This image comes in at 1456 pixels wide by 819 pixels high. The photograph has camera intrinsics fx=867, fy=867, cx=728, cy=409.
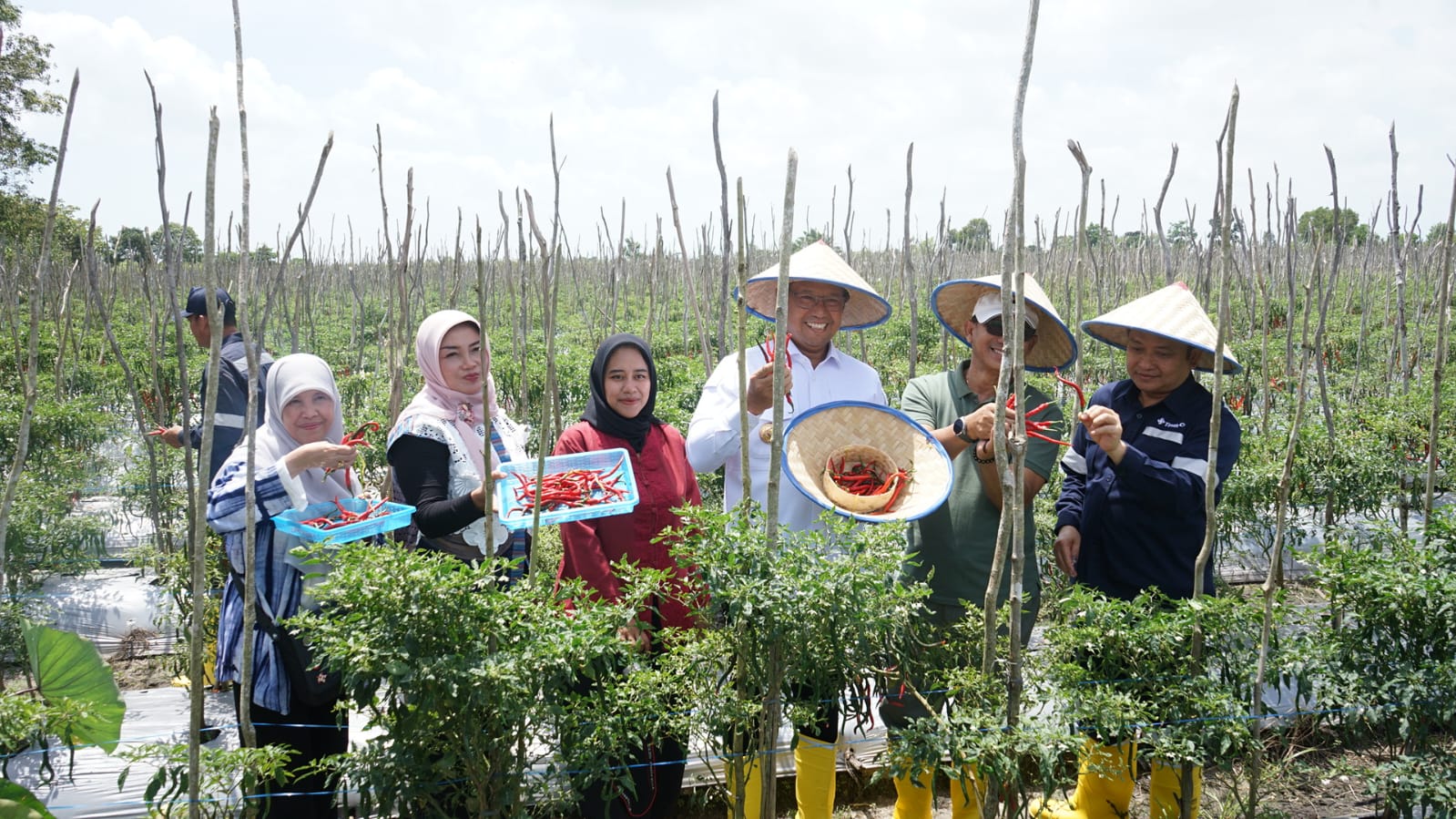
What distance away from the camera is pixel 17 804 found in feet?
4.81

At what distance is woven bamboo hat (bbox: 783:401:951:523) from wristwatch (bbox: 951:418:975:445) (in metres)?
0.06

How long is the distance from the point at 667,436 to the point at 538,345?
22.6ft

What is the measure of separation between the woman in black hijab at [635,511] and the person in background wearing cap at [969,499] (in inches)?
23.6

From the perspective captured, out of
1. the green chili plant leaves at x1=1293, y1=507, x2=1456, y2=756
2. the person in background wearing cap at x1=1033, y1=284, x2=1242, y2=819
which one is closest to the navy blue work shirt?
the person in background wearing cap at x1=1033, y1=284, x2=1242, y2=819

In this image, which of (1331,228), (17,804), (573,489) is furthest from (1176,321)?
(1331,228)

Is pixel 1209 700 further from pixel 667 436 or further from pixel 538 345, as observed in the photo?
pixel 538 345

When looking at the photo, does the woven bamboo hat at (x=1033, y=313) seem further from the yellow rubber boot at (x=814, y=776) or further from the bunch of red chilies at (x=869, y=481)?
the yellow rubber boot at (x=814, y=776)

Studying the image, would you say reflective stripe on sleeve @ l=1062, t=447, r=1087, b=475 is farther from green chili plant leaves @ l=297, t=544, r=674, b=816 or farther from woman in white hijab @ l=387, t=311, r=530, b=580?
woman in white hijab @ l=387, t=311, r=530, b=580

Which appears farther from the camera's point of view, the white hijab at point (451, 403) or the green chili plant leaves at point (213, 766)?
the white hijab at point (451, 403)

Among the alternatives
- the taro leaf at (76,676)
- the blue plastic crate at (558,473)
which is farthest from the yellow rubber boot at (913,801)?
the taro leaf at (76,676)

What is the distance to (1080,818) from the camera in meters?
2.20

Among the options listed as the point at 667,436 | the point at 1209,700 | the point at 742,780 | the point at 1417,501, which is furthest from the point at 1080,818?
the point at 1417,501

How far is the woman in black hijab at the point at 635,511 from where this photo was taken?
2.16 m

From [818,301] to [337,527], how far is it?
1.44m
